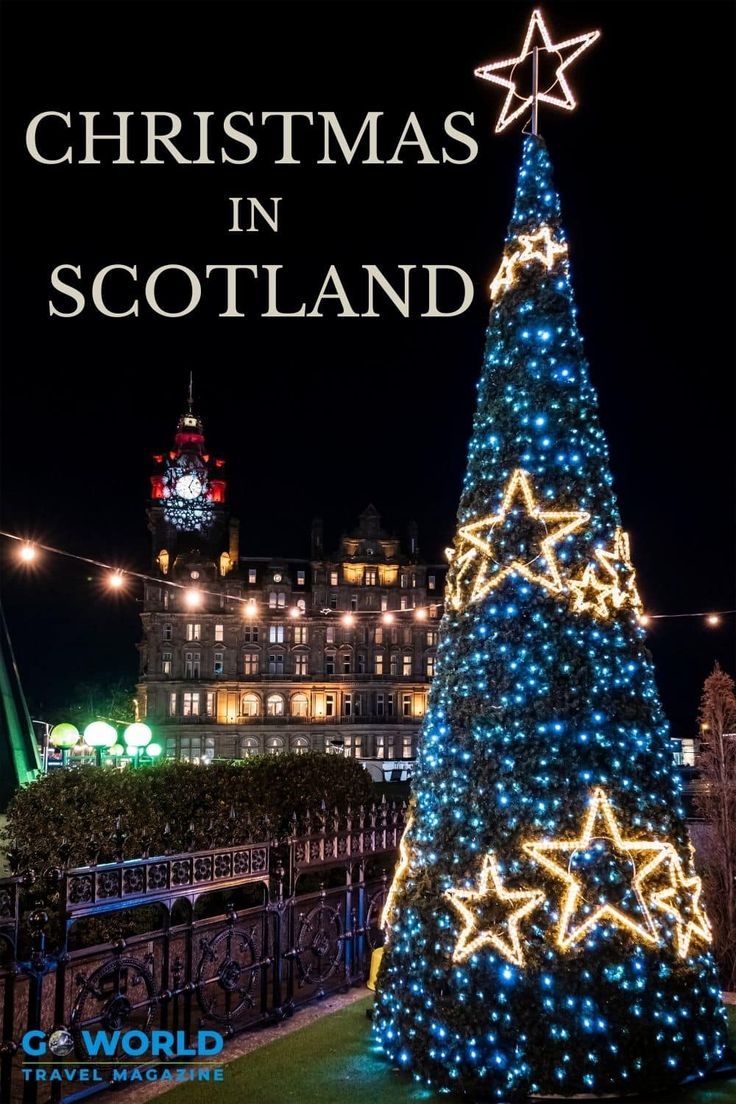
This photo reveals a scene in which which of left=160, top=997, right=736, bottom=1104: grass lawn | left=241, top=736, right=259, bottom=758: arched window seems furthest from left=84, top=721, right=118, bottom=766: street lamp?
left=241, top=736, right=259, bottom=758: arched window

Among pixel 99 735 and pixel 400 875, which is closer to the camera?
pixel 400 875

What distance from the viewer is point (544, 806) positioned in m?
6.00

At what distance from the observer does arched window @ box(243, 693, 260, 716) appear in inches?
2329

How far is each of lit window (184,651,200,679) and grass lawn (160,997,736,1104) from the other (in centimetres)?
5252

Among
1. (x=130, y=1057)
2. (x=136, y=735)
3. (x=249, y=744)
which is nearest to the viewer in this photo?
(x=130, y=1057)

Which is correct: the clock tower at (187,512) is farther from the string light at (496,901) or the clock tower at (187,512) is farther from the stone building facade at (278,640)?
the string light at (496,901)

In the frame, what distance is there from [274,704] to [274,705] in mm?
77

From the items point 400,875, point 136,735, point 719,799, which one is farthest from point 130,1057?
point 719,799

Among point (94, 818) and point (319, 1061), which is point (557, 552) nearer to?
point (319, 1061)

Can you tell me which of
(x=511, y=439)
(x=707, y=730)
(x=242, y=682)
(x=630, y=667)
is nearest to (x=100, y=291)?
(x=511, y=439)

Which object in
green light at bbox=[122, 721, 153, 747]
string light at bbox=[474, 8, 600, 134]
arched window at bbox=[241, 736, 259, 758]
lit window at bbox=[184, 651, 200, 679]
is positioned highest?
string light at bbox=[474, 8, 600, 134]

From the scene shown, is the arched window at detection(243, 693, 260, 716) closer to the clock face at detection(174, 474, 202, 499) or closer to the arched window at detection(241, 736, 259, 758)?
the arched window at detection(241, 736, 259, 758)

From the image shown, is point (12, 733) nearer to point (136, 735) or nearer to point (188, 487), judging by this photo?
point (136, 735)

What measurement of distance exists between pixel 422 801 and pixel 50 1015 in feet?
14.0
